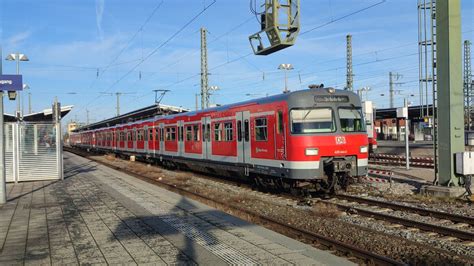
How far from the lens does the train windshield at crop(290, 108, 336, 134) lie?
12273 millimetres

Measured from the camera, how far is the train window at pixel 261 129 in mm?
13672

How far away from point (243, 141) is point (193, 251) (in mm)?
8905

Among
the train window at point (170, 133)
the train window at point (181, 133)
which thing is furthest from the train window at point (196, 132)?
the train window at point (170, 133)

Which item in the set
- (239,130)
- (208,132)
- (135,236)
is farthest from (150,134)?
(135,236)

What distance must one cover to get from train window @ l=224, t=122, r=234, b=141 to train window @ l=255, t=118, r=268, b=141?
6.34ft

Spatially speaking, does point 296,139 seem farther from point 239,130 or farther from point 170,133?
point 170,133

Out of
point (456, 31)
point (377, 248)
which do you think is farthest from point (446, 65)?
point (377, 248)

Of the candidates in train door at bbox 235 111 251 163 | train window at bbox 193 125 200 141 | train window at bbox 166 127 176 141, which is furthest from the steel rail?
train window at bbox 166 127 176 141

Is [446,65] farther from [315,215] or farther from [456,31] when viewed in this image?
[315,215]

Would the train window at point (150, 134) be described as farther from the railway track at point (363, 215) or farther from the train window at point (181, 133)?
the railway track at point (363, 215)

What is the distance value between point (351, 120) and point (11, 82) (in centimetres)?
912

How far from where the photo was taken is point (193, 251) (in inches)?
254

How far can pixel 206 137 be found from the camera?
18.8m

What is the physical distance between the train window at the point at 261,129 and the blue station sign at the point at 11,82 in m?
6.72
